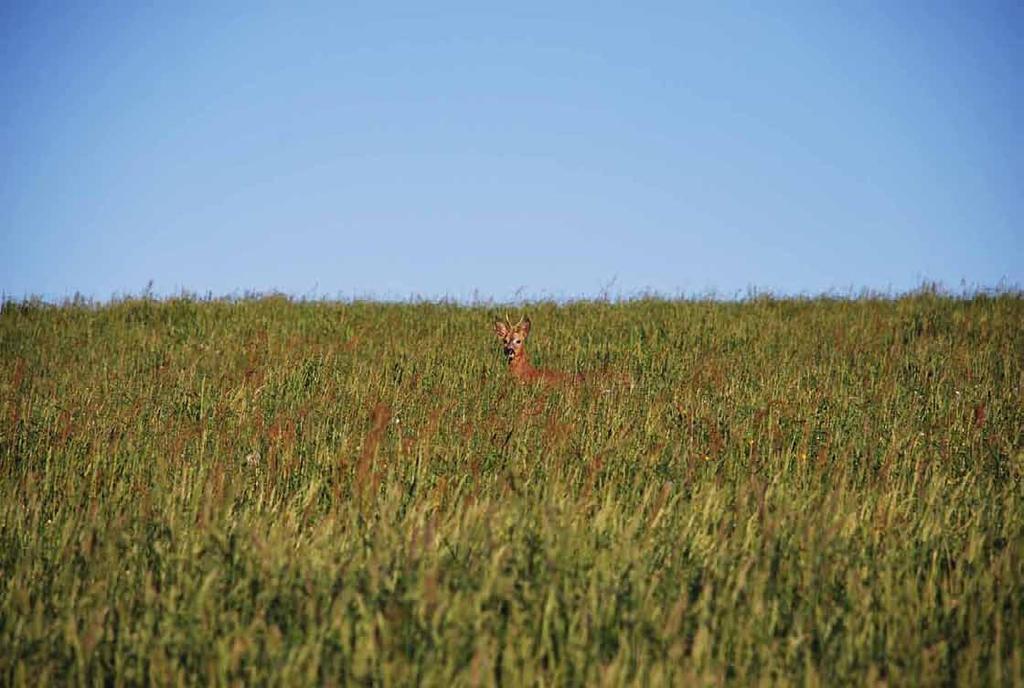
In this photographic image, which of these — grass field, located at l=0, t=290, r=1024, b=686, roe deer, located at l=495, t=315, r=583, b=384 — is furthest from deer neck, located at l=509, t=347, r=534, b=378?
grass field, located at l=0, t=290, r=1024, b=686

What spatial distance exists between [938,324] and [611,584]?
12066mm

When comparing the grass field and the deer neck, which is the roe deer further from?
the grass field

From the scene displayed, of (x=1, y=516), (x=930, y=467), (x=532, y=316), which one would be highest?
(x=532, y=316)

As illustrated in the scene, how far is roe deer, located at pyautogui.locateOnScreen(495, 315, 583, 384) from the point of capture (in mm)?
9172

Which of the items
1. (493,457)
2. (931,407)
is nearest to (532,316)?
(931,407)

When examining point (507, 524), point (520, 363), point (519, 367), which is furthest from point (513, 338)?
point (507, 524)

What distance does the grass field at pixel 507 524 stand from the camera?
2.96 metres

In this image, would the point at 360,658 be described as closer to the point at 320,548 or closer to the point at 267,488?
the point at 320,548

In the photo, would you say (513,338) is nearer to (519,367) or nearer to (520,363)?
(520,363)

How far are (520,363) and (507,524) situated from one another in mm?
6377

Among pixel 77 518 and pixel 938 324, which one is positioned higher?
pixel 938 324

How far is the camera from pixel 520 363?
10.1 m

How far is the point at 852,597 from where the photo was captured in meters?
3.30

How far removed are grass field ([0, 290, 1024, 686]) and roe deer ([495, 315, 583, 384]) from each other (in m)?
0.44
